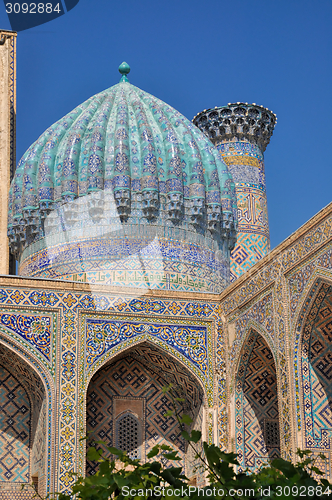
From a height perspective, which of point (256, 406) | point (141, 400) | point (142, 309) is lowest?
point (256, 406)

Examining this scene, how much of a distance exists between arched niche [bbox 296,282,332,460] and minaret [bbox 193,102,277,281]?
5064 mm

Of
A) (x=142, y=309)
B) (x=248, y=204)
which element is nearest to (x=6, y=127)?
(x=248, y=204)

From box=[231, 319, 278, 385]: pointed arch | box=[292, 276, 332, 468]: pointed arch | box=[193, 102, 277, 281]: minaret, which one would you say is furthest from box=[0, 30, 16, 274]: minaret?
box=[292, 276, 332, 468]: pointed arch

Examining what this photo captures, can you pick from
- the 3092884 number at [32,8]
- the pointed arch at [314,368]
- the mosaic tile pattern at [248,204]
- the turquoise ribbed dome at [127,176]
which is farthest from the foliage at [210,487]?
the mosaic tile pattern at [248,204]

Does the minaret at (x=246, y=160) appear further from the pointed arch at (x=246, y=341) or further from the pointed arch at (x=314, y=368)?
the pointed arch at (x=314, y=368)

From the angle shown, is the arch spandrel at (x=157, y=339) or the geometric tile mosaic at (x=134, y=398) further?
the geometric tile mosaic at (x=134, y=398)

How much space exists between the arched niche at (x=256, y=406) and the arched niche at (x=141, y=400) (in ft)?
1.40

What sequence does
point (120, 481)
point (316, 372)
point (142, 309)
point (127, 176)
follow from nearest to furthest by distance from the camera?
point (120, 481)
point (316, 372)
point (142, 309)
point (127, 176)

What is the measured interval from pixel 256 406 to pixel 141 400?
119 cm

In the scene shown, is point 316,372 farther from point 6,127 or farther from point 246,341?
point 6,127

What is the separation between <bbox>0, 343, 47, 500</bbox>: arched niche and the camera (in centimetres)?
814

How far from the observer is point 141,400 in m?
8.72

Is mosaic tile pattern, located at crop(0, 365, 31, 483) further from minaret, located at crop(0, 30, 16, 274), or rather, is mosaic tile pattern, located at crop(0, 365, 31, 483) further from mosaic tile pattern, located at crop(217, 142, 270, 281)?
mosaic tile pattern, located at crop(217, 142, 270, 281)

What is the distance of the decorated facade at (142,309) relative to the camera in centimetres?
731
